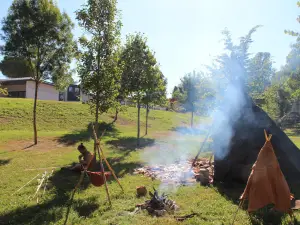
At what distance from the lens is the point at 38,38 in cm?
1606

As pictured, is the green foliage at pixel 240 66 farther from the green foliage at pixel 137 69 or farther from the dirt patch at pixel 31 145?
the dirt patch at pixel 31 145

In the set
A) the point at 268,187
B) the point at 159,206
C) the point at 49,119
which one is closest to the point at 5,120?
the point at 49,119

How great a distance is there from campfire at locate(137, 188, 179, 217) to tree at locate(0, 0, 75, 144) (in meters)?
10.3

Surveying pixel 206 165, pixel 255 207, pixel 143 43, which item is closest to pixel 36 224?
pixel 255 207

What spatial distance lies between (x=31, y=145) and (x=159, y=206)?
40.3 feet

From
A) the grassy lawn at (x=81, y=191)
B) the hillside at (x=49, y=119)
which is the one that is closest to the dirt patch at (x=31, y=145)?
the grassy lawn at (x=81, y=191)

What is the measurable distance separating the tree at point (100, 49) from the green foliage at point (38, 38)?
3.33m

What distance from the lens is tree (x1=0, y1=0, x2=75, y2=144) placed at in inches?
612

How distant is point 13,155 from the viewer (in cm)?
1409

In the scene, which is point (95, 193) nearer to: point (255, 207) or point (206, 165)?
point (255, 207)

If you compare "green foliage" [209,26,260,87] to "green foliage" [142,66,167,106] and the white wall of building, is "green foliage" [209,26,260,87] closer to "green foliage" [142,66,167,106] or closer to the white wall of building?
"green foliage" [142,66,167,106]

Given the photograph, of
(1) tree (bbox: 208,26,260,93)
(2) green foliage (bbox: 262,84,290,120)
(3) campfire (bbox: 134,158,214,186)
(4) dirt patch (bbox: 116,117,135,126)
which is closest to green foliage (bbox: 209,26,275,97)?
(1) tree (bbox: 208,26,260,93)

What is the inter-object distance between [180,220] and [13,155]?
440 inches

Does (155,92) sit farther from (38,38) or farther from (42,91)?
(42,91)
